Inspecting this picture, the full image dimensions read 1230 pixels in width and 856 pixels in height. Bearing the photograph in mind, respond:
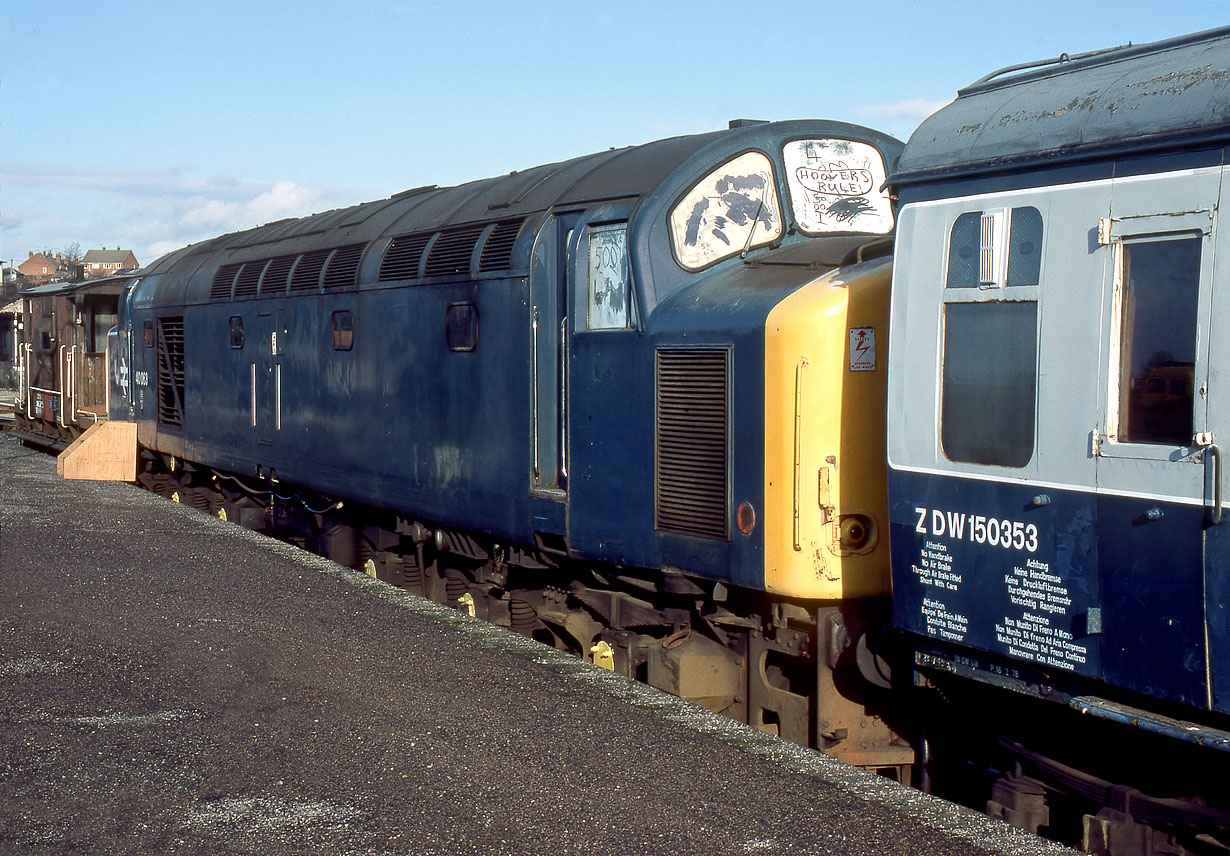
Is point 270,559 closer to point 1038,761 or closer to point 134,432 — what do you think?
point 1038,761

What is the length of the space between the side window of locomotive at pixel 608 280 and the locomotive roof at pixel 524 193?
0.22m

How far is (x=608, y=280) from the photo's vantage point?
7059 mm

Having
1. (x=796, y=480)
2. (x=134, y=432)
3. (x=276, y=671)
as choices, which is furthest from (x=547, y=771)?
(x=134, y=432)

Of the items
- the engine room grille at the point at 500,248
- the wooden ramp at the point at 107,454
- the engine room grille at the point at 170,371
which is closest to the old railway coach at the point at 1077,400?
the engine room grille at the point at 500,248

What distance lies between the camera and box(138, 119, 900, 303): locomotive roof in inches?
278

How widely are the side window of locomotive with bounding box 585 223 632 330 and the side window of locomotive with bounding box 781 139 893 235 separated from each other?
0.99m

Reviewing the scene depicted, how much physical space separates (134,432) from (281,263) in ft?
21.5

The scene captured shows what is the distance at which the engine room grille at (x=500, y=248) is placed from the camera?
8.03 m

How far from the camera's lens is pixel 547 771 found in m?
5.12

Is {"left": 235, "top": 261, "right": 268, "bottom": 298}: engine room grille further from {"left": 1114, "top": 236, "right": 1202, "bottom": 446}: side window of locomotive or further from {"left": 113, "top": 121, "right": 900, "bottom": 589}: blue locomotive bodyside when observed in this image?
{"left": 1114, "top": 236, "right": 1202, "bottom": 446}: side window of locomotive

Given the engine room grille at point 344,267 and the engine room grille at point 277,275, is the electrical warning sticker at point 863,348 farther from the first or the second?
the engine room grille at point 277,275

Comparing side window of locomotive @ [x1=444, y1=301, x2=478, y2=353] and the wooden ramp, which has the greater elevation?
side window of locomotive @ [x1=444, y1=301, x2=478, y2=353]

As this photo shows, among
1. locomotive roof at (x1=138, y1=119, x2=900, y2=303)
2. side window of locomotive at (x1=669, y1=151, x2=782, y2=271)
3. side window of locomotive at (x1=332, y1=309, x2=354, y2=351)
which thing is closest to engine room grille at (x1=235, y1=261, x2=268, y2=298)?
locomotive roof at (x1=138, y1=119, x2=900, y2=303)

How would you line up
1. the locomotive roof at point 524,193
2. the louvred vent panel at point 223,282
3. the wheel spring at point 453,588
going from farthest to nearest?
the louvred vent panel at point 223,282, the wheel spring at point 453,588, the locomotive roof at point 524,193
